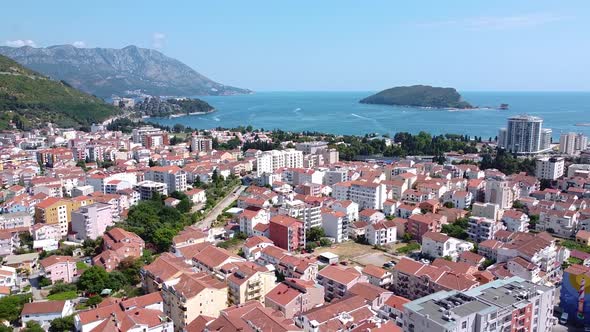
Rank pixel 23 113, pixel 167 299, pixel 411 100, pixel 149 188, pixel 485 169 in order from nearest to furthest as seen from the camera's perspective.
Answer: pixel 167 299
pixel 149 188
pixel 485 169
pixel 23 113
pixel 411 100

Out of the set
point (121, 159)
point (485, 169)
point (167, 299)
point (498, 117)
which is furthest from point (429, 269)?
point (498, 117)

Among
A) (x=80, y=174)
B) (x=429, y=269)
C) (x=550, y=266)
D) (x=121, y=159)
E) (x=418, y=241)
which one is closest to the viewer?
(x=429, y=269)

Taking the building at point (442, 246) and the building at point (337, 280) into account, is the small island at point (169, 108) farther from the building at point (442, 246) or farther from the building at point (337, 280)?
the building at point (337, 280)

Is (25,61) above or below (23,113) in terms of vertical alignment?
above

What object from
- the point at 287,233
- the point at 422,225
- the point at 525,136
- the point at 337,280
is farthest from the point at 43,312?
the point at 525,136

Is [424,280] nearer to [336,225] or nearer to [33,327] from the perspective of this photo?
[336,225]

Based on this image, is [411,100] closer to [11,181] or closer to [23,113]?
[23,113]

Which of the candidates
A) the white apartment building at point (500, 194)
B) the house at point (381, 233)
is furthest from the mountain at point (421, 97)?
the house at point (381, 233)
